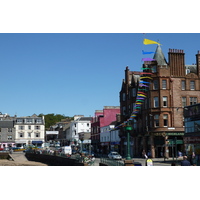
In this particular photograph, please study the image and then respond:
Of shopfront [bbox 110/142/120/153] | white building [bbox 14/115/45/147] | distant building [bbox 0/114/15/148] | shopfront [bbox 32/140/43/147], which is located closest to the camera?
shopfront [bbox 110/142/120/153]

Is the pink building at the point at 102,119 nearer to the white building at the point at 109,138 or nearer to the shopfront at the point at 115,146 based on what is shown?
the white building at the point at 109,138

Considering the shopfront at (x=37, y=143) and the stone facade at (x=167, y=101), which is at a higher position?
the stone facade at (x=167, y=101)

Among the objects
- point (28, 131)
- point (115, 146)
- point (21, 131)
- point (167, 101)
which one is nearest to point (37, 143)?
point (28, 131)

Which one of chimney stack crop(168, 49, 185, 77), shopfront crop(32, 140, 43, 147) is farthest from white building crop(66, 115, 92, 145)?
chimney stack crop(168, 49, 185, 77)

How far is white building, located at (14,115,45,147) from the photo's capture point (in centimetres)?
10200

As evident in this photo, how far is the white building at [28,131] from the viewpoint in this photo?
102 metres

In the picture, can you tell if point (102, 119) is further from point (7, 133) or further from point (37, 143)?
point (7, 133)

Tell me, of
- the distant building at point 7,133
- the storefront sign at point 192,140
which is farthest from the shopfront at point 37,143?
the storefront sign at point 192,140

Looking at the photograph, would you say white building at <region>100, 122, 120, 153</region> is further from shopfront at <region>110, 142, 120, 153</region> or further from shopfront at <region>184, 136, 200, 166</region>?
shopfront at <region>184, 136, 200, 166</region>

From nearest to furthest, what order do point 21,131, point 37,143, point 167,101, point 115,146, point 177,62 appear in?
point 167,101 < point 177,62 < point 115,146 < point 21,131 < point 37,143

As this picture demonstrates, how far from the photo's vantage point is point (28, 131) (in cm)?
10269
